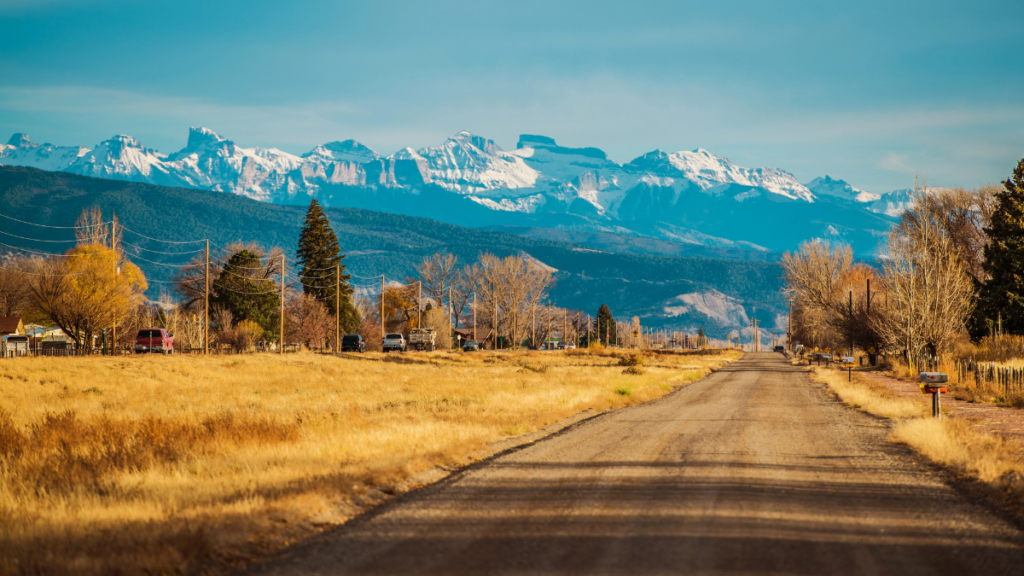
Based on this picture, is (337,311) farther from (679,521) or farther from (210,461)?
(679,521)

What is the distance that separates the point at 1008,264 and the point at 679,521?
47747 mm

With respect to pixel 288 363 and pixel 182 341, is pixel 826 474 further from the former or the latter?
pixel 182 341

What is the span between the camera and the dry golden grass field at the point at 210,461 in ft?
24.1

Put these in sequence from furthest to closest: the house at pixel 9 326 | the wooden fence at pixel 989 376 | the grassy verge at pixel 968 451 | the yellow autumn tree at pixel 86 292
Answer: the house at pixel 9 326, the yellow autumn tree at pixel 86 292, the wooden fence at pixel 989 376, the grassy verge at pixel 968 451

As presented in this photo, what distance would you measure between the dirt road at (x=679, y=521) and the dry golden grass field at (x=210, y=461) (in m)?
0.84

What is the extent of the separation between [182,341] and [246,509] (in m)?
90.6

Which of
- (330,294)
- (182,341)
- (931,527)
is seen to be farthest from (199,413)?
(182,341)

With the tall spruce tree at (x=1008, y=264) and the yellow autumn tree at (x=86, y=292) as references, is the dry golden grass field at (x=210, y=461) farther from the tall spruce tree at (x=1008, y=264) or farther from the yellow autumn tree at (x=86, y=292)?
the yellow autumn tree at (x=86, y=292)

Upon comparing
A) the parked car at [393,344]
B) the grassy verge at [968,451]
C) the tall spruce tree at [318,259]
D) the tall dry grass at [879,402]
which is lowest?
the tall dry grass at [879,402]

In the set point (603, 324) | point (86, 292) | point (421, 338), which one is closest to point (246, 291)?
point (421, 338)

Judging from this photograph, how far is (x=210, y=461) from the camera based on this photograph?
1253 cm

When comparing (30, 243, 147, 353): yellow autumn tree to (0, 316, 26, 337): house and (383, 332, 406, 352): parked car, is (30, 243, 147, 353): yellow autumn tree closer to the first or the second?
(0, 316, 26, 337): house

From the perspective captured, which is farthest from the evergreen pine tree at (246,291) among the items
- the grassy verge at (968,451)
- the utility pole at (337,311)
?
the grassy verge at (968,451)

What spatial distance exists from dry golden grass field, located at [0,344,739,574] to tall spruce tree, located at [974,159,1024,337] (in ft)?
91.0
